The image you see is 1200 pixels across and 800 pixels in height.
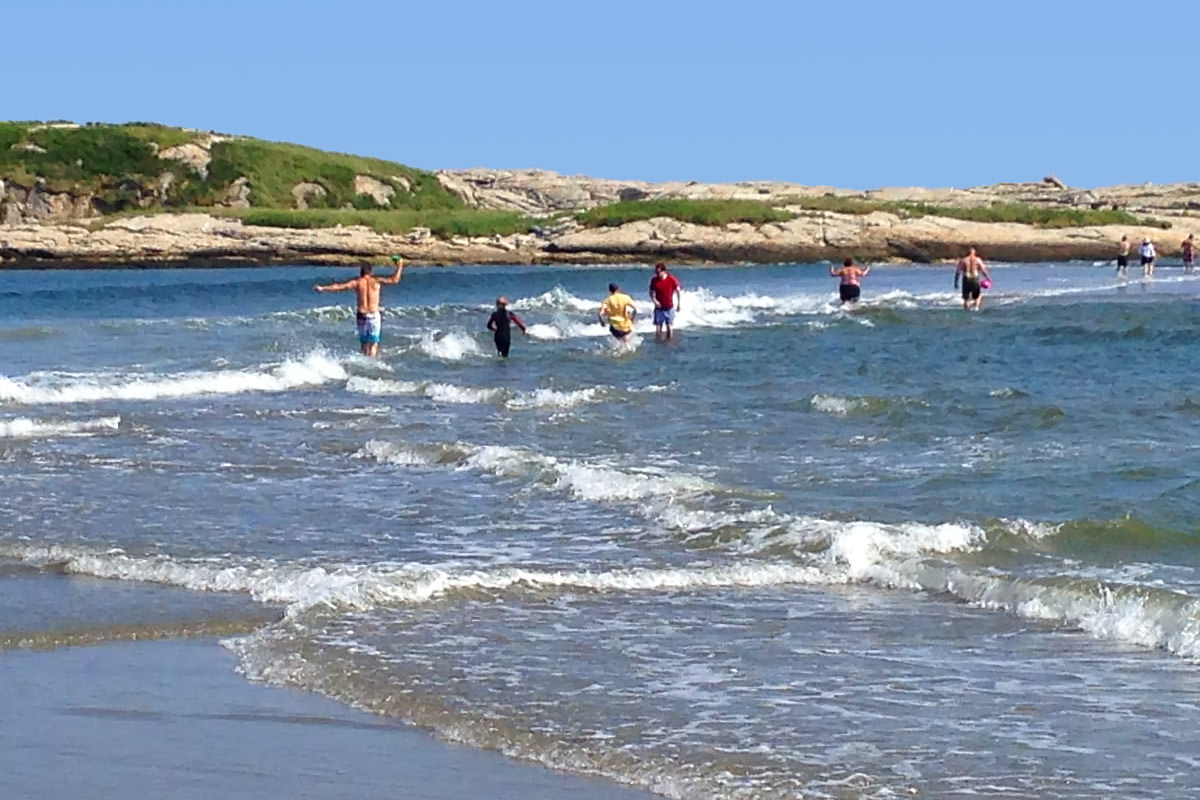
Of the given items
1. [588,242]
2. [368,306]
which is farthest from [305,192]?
[368,306]

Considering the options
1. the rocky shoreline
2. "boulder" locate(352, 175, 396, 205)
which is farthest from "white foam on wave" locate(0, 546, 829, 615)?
"boulder" locate(352, 175, 396, 205)

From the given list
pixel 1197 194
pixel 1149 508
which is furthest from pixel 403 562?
pixel 1197 194

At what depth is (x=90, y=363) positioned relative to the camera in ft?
104

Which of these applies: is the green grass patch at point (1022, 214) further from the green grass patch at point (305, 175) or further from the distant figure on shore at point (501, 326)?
the distant figure on shore at point (501, 326)

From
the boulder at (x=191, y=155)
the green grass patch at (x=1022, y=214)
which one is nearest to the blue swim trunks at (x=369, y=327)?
the green grass patch at (x=1022, y=214)

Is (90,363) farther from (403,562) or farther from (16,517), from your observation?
(403,562)

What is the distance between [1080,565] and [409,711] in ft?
16.4

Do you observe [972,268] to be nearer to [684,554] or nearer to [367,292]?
[367,292]

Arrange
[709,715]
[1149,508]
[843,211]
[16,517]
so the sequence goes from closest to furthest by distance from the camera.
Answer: [709,715] → [1149,508] → [16,517] → [843,211]

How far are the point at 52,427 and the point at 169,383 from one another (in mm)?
5963

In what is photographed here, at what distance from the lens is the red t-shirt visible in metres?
33.3

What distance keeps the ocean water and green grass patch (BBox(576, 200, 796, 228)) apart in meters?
59.1

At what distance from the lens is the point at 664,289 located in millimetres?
33531

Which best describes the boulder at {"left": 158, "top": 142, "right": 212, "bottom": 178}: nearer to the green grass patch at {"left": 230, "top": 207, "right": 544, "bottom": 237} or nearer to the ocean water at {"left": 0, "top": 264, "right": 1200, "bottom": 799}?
the green grass patch at {"left": 230, "top": 207, "right": 544, "bottom": 237}
